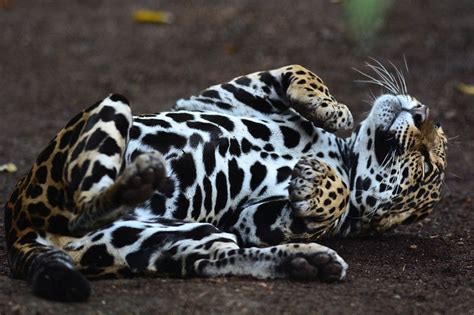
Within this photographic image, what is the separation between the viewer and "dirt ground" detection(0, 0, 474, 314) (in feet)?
20.0

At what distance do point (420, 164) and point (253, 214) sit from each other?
108cm

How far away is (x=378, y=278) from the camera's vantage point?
5.27 meters

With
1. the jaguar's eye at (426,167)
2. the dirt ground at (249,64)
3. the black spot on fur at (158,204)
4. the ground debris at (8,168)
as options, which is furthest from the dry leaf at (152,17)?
the black spot on fur at (158,204)

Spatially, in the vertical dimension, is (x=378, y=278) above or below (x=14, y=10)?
below

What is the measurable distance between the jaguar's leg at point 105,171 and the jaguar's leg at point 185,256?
264 mm

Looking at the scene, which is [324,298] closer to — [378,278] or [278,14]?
[378,278]

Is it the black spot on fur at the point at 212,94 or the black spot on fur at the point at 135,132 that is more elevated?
the black spot on fur at the point at 212,94

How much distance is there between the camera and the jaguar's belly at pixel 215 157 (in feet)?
17.3

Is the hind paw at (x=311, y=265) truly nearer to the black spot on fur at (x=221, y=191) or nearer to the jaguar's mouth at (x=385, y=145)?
the black spot on fur at (x=221, y=191)

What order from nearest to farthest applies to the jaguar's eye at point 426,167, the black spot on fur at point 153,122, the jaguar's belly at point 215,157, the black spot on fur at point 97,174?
1. the black spot on fur at point 97,174
2. the jaguar's belly at point 215,157
3. the black spot on fur at point 153,122
4. the jaguar's eye at point 426,167

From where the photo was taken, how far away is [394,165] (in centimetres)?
588

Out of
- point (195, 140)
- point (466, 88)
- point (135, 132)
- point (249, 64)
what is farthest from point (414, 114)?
point (249, 64)

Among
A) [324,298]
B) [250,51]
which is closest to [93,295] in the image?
[324,298]

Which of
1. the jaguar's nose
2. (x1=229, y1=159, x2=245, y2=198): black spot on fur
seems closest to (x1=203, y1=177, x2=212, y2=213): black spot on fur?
(x1=229, y1=159, x2=245, y2=198): black spot on fur
